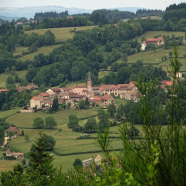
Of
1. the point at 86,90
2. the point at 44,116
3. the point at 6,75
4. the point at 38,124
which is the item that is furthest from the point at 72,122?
the point at 6,75

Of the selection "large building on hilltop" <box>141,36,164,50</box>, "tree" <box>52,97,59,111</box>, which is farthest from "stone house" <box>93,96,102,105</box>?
"large building on hilltop" <box>141,36,164,50</box>

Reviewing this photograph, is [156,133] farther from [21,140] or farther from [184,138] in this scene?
[21,140]

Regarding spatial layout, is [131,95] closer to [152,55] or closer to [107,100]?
[107,100]

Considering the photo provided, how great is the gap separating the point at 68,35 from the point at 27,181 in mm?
98976

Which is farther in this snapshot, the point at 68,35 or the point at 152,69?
the point at 68,35

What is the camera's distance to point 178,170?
8.25m

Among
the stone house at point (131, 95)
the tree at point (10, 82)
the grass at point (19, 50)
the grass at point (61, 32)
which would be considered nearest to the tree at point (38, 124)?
the stone house at point (131, 95)

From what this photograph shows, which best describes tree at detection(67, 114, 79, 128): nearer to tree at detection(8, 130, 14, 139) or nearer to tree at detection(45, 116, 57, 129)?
tree at detection(45, 116, 57, 129)

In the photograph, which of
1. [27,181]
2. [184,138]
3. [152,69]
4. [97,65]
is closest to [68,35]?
[97,65]

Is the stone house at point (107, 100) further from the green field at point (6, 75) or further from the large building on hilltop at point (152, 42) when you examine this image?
the large building on hilltop at point (152, 42)

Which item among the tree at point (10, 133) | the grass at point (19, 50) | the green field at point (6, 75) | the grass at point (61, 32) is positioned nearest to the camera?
the tree at point (10, 133)

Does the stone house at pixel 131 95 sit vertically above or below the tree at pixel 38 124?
above

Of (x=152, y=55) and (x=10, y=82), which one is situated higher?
(x=152, y=55)

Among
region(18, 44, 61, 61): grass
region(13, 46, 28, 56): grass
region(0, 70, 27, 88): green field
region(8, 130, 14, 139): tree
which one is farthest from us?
region(13, 46, 28, 56): grass
